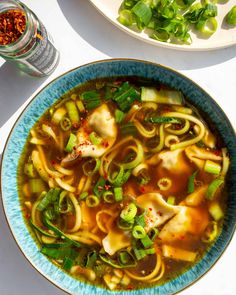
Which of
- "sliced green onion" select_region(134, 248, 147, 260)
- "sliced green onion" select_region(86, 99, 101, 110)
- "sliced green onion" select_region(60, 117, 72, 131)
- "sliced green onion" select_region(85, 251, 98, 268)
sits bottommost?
"sliced green onion" select_region(85, 251, 98, 268)

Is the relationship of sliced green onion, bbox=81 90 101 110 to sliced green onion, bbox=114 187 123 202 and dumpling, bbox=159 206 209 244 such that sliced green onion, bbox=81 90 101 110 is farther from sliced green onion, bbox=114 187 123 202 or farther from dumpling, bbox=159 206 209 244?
dumpling, bbox=159 206 209 244

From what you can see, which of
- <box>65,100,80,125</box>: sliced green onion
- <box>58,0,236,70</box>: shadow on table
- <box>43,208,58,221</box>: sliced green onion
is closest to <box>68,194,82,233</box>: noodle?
<box>43,208,58,221</box>: sliced green onion

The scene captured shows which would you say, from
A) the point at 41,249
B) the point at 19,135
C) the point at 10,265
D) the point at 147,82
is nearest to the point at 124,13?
the point at 147,82

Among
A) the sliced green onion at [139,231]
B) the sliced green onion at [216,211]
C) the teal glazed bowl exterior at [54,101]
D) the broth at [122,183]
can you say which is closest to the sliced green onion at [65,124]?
the broth at [122,183]

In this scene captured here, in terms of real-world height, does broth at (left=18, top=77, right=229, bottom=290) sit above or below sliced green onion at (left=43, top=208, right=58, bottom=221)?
above

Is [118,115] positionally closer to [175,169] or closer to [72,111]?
[72,111]

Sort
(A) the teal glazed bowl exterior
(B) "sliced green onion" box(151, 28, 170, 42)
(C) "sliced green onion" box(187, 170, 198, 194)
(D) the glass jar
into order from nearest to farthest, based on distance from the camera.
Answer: (D) the glass jar
(A) the teal glazed bowl exterior
(C) "sliced green onion" box(187, 170, 198, 194)
(B) "sliced green onion" box(151, 28, 170, 42)

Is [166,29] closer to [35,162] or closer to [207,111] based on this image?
[207,111]
